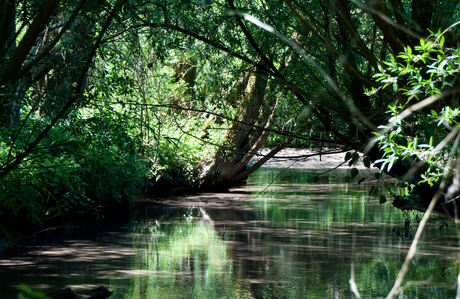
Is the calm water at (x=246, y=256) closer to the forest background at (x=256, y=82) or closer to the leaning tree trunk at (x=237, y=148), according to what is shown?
the forest background at (x=256, y=82)

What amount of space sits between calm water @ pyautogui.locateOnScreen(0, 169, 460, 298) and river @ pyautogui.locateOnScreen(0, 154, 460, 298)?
0.04 ft

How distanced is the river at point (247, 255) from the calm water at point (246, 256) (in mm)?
12

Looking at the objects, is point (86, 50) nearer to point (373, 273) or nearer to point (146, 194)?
point (373, 273)

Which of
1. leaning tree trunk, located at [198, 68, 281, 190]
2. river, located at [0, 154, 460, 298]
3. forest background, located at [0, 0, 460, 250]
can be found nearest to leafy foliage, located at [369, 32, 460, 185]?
forest background, located at [0, 0, 460, 250]

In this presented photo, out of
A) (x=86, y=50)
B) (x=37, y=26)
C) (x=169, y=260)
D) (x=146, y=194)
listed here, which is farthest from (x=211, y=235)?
(x=37, y=26)

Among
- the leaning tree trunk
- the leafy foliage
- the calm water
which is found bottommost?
the calm water

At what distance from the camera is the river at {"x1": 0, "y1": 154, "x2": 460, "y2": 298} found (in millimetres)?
6367

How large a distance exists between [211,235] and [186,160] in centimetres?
454

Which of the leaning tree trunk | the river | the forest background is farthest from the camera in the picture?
the leaning tree trunk

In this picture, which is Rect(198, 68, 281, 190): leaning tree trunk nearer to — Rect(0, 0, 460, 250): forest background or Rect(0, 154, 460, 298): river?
Rect(0, 0, 460, 250): forest background

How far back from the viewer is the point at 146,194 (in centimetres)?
1337

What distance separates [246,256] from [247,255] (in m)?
0.07

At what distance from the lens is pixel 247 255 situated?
26.4 feet

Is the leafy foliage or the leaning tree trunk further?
the leaning tree trunk
